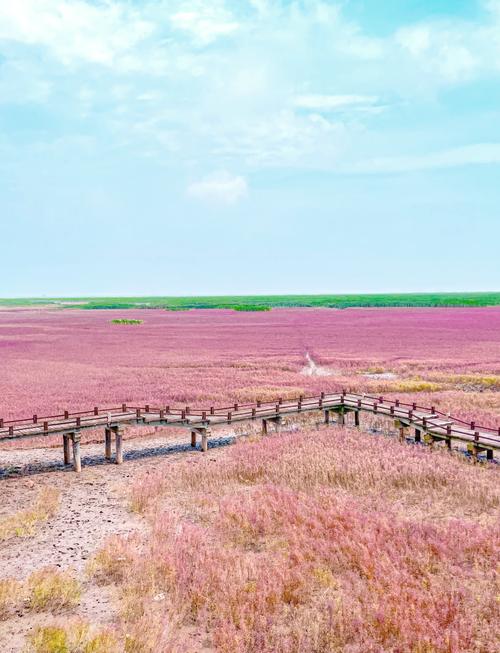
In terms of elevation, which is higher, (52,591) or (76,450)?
(76,450)

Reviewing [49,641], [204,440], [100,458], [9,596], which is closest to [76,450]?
[100,458]

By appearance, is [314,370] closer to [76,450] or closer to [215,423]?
[215,423]

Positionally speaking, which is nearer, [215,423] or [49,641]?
[49,641]

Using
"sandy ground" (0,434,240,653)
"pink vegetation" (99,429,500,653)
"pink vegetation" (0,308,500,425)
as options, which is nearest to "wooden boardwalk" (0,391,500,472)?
"sandy ground" (0,434,240,653)

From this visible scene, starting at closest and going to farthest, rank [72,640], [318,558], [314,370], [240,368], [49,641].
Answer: [49,641], [72,640], [318,558], [314,370], [240,368]

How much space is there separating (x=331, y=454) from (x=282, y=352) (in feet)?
136

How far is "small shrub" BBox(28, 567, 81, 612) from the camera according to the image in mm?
12000

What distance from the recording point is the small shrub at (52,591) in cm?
1200

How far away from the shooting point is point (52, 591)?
12.4m

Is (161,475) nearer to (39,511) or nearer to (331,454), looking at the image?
(39,511)

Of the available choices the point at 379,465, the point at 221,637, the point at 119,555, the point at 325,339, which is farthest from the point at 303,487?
A: the point at 325,339

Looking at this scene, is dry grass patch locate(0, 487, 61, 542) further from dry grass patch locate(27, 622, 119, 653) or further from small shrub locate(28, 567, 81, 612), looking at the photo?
dry grass patch locate(27, 622, 119, 653)

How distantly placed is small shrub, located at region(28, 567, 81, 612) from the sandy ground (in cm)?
24

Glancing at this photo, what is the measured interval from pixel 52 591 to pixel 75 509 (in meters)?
6.46
